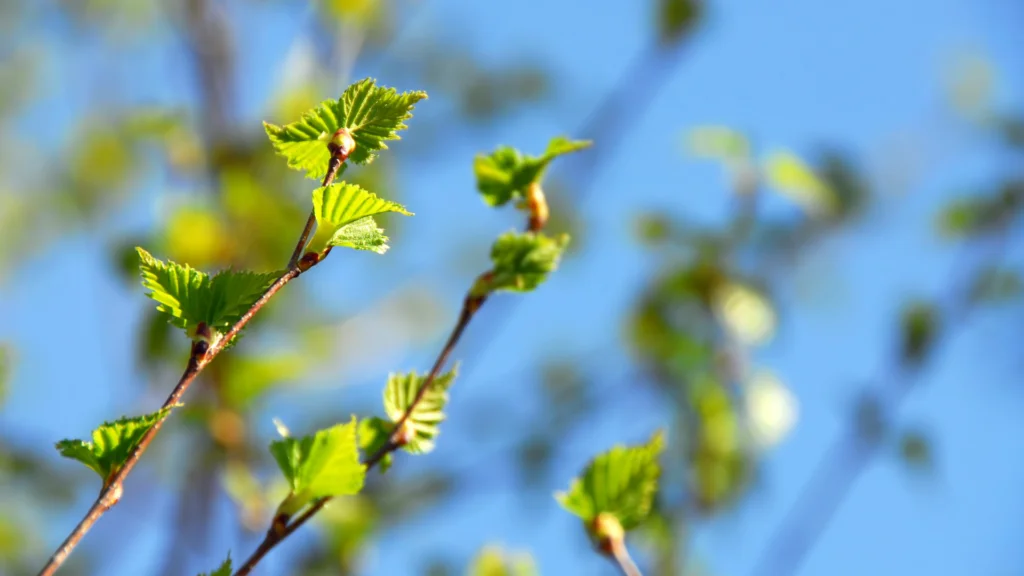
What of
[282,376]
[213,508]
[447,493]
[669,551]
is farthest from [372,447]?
[447,493]

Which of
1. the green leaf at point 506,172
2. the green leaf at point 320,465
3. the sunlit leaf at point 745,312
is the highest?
the sunlit leaf at point 745,312

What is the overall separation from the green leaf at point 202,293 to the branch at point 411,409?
0.32 feet

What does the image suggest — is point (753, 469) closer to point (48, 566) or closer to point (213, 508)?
point (213, 508)

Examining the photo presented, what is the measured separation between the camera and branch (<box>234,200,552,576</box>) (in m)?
0.41

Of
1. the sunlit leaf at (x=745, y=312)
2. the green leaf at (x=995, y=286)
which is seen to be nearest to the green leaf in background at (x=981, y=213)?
the green leaf at (x=995, y=286)

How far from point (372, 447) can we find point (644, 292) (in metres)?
1.02

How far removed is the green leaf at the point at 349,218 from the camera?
1.33ft

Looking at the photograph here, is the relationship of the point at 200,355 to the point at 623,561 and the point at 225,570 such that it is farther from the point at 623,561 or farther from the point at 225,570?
the point at 623,561

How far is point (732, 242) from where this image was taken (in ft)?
4.47

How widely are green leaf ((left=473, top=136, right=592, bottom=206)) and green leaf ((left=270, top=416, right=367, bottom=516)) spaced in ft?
0.57

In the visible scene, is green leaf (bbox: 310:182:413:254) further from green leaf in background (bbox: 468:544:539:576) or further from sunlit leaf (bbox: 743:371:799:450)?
sunlit leaf (bbox: 743:371:799:450)

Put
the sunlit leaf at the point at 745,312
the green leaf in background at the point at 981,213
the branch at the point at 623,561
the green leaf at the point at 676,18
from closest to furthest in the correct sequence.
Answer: the branch at the point at 623,561 → the green leaf at the point at 676,18 → the sunlit leaf at the point at 745,312 → the green leaf in background at the point at 981,213

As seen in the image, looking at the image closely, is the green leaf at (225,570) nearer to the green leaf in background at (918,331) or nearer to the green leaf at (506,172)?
the green leaf at (506,172)

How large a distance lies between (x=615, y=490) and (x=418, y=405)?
0.43ft
